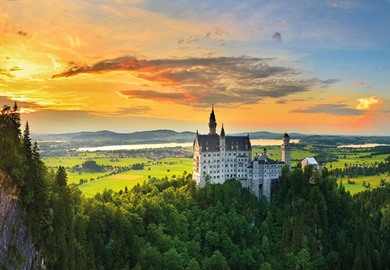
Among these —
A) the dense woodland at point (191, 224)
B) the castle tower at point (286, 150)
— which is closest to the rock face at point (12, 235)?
the dense woodland at point (191, 224)

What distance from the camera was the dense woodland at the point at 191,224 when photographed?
7231cm

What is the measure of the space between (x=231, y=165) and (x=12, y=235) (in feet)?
252

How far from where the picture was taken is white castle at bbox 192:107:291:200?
126 metres

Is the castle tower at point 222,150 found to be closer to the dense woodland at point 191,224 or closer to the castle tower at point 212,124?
the dense woodland at point 191,224

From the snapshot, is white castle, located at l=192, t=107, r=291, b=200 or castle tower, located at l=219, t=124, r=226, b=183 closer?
white castle, located at l=192, t=107, r=291, b=200

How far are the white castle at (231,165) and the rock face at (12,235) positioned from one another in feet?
214

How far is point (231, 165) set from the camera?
129 metres

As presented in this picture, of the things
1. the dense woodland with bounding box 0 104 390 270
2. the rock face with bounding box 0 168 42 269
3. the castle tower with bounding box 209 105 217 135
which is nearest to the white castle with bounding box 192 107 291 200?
the dense woodland with bounding box 0 104 390 270

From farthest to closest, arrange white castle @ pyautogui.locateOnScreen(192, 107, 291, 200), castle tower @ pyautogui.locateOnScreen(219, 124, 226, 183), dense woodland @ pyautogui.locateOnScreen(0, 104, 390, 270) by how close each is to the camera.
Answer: castle tower @ pyautogui.locateOnScreen(219, 124, 226, 183)
white castle @ pyautogui.locateOnScreen(192, 107, 291, 200)
dense woodland @ pyautogui.locateOnScreen(0, 104, 390, 270)

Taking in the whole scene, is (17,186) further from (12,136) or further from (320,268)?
(320,268)

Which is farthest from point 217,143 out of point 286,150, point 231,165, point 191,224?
point 191,224

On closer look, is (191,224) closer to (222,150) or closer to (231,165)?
(231,165)

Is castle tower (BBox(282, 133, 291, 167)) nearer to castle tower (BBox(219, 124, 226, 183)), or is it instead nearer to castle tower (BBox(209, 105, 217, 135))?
castle tower (BBox(219, 124, 226, 183))

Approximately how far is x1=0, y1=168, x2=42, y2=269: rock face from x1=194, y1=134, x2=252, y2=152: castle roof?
66481 millimetres
